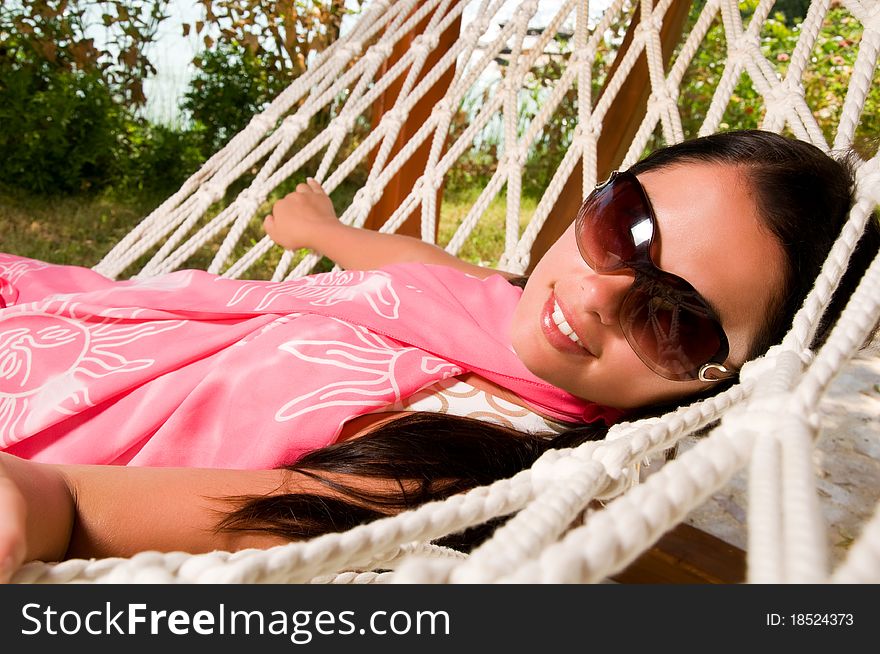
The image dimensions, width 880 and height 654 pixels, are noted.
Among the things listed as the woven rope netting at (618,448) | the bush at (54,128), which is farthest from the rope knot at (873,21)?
the bush at (54,128)

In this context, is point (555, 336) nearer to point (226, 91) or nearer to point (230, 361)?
point (230, 361)

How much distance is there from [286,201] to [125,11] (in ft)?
8.57

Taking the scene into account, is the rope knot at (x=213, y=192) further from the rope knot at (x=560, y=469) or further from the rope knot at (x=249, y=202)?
the rope knot at (x=560, y=469)

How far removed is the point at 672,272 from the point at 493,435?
11.5 inches

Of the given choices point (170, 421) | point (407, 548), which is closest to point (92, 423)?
point (170, 421)

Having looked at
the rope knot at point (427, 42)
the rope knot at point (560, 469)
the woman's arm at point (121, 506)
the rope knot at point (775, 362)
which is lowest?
the woman's arm at point (121, 506)

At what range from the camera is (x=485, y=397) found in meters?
1.03

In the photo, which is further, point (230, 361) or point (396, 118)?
point (396, 118)

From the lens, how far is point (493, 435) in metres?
0.95

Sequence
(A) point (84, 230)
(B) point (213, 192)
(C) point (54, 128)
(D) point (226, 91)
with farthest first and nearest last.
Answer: (D) point (226, 91) < (C) point (54, 128) < (A) point (84, 230) < (B) point (213, 192)

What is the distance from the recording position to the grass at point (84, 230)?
3.21m

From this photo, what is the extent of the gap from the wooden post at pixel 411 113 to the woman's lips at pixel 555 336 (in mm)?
926

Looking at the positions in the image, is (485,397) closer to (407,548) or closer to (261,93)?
(407,548)

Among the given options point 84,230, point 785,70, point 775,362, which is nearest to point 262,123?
point 775,362
